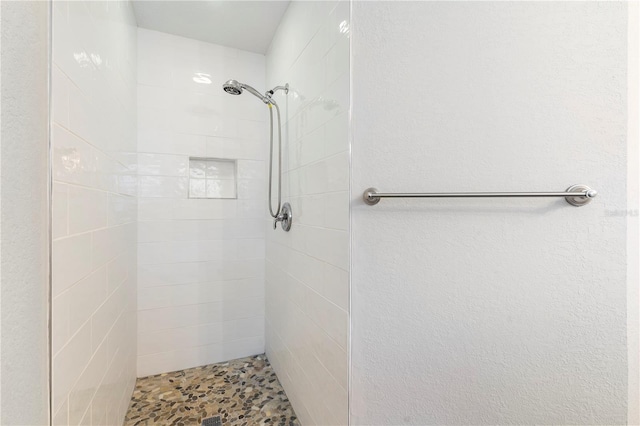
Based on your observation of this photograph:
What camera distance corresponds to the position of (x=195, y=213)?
1.65 m

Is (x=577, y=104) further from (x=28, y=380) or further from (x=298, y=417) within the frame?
(x=298, y=417)

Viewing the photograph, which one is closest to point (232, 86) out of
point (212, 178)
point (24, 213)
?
point (212, 178)

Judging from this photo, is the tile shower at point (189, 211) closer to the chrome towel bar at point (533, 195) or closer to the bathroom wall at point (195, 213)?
the bathroom wall at point (195, 213)

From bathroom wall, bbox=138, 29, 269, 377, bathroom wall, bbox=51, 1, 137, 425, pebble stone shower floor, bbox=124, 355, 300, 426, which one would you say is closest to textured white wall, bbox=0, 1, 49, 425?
bathroom wall, bbox=51, 1, 137, 425

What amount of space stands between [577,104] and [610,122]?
0.11 metres

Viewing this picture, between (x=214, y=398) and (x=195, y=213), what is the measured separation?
3.46ft

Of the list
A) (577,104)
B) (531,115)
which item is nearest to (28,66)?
(531,115)

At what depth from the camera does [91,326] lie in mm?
865

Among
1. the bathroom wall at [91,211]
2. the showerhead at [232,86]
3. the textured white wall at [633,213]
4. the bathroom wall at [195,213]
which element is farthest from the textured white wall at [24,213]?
the textured white wall at [633,213]

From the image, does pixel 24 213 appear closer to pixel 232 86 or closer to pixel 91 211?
pixel 91 211

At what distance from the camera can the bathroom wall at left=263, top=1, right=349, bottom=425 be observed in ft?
3.00

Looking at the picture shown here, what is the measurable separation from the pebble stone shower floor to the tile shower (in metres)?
0.07

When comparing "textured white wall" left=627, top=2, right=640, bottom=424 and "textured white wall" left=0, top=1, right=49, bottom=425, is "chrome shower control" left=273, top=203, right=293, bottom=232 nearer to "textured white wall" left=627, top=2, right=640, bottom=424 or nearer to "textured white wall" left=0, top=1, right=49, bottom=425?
"textured white wall" left=0, top=1, right=49, bottom=425

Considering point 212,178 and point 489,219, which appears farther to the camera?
point 212,178
